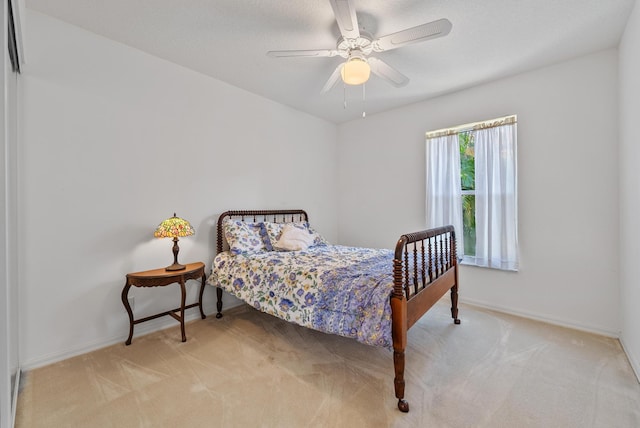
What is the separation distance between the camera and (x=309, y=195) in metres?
4.30

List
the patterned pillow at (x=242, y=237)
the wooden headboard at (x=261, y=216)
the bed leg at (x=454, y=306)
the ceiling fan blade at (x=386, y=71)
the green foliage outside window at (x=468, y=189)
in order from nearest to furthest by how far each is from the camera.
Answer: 1. the ceiling fan blade at (x=386, y=71)
2. the bed leg at (x=454, y=306)
3. the patterned pillow at (x=242, y=237)
4. the wooden headboard at (x=261, y=216)
5. the green foliage outside window at (x=468, y=189)

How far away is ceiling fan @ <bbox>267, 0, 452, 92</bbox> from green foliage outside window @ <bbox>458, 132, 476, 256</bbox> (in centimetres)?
138

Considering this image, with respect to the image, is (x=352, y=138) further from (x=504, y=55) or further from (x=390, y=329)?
(x=390, y=329)

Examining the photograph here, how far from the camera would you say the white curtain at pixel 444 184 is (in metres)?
3.46

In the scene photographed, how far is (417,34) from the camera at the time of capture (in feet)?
5.98

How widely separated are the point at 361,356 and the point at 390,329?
0.67m

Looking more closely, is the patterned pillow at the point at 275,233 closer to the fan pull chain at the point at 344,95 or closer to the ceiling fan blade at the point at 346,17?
the fan pull chain at the point at 344,95

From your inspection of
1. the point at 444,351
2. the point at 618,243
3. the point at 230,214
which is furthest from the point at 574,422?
the point at 230,214

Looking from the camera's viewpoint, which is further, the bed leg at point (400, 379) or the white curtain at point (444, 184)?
the white curtain at point (444, 184)

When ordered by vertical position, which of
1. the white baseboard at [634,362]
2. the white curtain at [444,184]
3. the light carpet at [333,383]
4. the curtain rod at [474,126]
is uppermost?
the curtain rod at [474,126]

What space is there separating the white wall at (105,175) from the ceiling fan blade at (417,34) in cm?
201

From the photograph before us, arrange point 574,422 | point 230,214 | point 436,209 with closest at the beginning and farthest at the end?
point 574,422
point 230,214
point 436,209

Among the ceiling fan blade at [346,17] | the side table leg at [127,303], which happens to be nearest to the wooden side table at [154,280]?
the side table leg at [127,303]

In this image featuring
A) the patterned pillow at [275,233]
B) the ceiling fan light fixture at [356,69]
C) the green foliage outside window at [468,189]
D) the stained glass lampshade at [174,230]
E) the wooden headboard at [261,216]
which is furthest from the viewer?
the green foliage outside window at [468,189]
